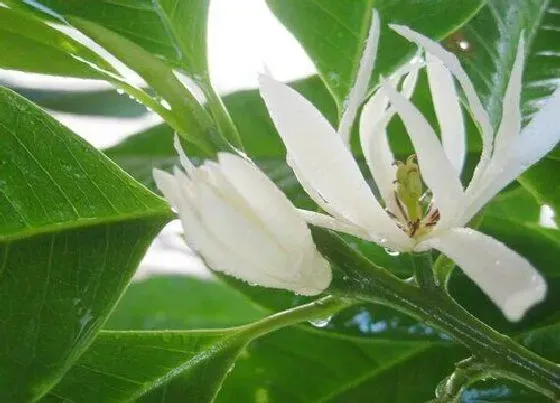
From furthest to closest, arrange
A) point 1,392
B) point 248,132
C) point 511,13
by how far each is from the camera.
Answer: point 248,132
point 511,13
point 1,392

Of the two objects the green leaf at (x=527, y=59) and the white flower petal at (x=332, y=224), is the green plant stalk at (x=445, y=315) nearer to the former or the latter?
the white flower petal at (x=332, y=224)

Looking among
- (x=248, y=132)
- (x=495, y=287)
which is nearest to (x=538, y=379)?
(x=495, y=287)

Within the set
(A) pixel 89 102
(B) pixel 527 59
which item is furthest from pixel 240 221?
(A) pixel 89 102

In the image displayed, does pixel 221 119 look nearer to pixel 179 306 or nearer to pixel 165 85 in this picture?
pixel 165 85

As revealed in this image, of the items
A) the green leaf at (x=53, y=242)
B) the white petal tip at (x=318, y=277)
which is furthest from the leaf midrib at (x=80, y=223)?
the white petal tip at (x=318, y=277)

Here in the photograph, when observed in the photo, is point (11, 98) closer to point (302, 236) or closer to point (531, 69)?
point (302, 236)

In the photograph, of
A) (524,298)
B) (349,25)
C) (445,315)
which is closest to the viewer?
(524,298)

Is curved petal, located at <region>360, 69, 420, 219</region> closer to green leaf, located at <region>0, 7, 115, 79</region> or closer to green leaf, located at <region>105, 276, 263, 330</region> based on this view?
green leaf, located at <region>0, 7, 115, 79</region>
